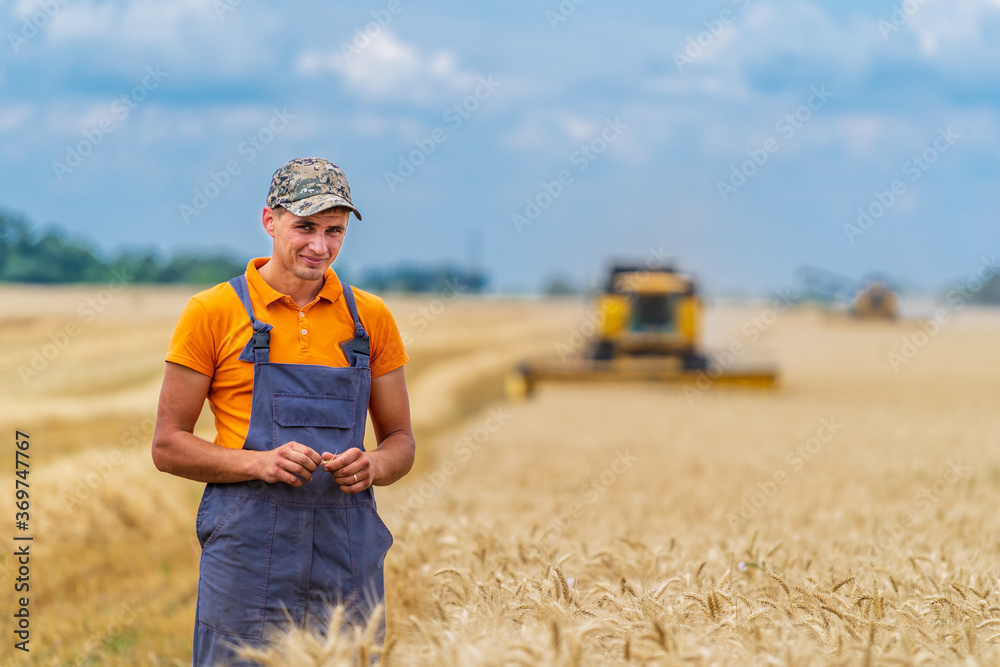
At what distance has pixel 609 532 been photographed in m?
5.92

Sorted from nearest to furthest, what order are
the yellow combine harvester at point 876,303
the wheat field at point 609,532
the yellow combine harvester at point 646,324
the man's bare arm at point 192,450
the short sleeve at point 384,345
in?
1. the wheat field at point 609,532
2. the man's bare arm at point 192,450
3. the short sleeve at point 384,345
4. the yellow combine harvester at point 646,324
5. the yellow combine harvester at point 876,303

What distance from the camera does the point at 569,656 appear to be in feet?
7.63

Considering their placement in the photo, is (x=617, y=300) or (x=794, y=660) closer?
(x=794, y=660)

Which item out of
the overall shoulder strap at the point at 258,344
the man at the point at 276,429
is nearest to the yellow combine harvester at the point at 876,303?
the man at the point at 276,429

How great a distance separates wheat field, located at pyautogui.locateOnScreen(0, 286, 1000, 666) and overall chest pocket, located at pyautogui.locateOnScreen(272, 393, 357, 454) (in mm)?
591

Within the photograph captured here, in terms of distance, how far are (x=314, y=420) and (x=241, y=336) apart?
34 cm

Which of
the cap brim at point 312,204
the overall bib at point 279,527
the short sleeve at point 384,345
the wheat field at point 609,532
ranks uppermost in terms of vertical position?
the cap brim at point 312,204

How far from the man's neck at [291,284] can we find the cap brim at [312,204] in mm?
230

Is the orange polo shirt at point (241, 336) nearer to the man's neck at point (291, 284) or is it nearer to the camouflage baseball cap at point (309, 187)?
the man's neck at point (291, 284)

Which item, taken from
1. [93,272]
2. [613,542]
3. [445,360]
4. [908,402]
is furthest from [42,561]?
[93,272]

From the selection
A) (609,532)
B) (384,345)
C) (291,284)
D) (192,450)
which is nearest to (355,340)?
(384,345)

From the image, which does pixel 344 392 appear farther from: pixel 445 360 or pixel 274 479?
pixel 445 360

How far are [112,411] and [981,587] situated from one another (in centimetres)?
1490

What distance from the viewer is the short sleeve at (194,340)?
302 cm
